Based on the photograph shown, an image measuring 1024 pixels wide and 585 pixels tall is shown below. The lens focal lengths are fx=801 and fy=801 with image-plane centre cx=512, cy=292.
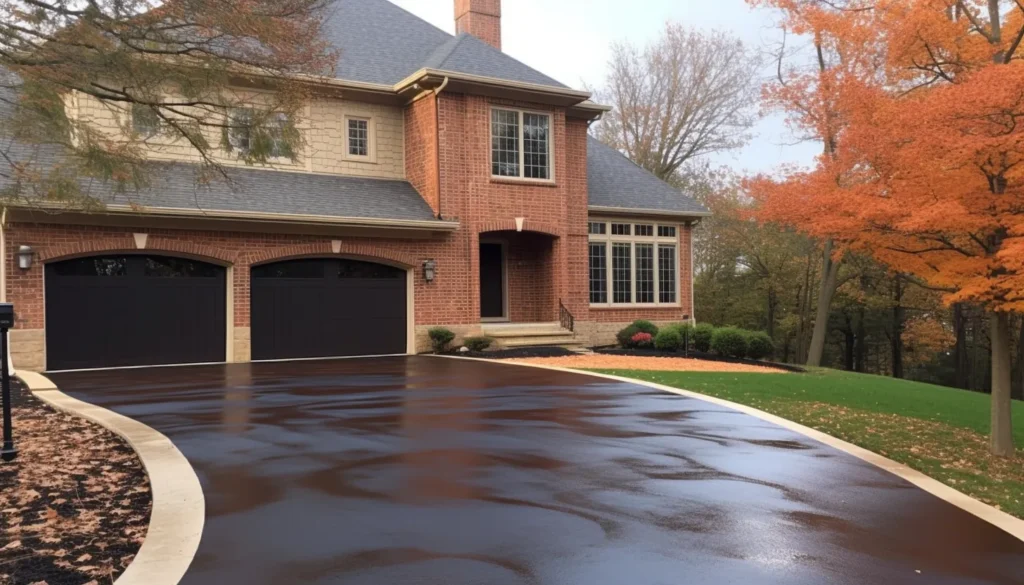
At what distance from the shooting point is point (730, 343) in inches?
752

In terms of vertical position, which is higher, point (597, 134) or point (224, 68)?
point (597, 134)

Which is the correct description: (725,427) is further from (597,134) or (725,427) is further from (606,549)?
(597,134)

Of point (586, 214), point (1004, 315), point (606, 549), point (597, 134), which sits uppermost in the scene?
point (597, 134)

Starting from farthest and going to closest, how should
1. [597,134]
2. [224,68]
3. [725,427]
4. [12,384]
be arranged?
[597,134] < [12,384] < [725,427] < [224,68]

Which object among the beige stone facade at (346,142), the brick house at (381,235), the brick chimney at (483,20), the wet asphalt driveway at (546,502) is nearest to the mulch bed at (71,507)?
the wet asphalt driveway at (546,502)

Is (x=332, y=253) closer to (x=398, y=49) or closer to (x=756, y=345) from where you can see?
(x=398, y=49)

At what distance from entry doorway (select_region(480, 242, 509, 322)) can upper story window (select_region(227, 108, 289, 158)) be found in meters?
12.4

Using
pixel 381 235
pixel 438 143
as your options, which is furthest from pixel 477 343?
A: pixel 438 143

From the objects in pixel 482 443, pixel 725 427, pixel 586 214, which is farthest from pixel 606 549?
pixel 586 214

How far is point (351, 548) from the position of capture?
4.46 metres

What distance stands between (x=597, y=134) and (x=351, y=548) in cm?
3627

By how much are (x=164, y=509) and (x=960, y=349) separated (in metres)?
37.3

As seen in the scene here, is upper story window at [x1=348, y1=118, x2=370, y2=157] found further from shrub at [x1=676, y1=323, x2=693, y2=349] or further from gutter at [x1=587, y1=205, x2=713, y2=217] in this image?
shrub at [x1=676, y1=323, x2=693, y2=349]

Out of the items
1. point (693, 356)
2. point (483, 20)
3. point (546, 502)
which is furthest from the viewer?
point (483, 20)
